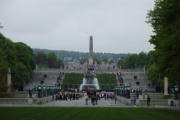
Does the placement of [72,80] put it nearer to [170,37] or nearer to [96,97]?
[96,97]

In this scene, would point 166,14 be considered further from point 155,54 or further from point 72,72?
point 72,72

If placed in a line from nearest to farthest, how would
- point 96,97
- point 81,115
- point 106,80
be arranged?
point 81,115 → point 96,97 → point 106,80

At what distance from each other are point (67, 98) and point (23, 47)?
4174 centimetres

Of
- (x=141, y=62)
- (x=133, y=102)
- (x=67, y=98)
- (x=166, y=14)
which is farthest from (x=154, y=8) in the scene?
(x=141, y=62)

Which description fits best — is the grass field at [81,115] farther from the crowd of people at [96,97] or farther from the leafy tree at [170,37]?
the crowd of people at [96,97]

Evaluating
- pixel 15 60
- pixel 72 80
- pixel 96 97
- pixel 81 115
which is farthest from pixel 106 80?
pixel 81 115

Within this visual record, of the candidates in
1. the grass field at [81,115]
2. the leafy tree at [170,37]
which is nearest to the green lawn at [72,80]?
the leafy tree at [170,37]

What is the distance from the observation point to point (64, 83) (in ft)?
317

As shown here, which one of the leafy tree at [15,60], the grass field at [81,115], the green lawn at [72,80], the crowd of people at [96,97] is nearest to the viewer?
the grass field at [81,115]

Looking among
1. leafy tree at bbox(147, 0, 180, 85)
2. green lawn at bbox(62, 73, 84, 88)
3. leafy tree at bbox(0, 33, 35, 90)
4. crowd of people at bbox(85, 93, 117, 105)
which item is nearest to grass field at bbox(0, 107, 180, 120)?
leafy tree at bbox(147, 0, 180, 85)

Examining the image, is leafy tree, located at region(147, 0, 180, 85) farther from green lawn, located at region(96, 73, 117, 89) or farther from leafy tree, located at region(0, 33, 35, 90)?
green lawn, located at region(96, 73, 117, 89)

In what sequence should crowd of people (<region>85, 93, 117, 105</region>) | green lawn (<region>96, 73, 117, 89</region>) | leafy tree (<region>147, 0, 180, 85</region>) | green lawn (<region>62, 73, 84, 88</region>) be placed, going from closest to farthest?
leafy tree (<region>147, 0, 180, 85</region>) < crowd of people (<region>85, 93, 117, 105</region>) < green lawn (<region>62, 73, 84, 88</region>) < green lawn (<region>96, 73, 117, 89</region>)

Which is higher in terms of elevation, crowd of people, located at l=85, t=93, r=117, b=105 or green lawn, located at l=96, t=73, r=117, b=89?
green lawn, located at l=96, t=73, r=117, b=89

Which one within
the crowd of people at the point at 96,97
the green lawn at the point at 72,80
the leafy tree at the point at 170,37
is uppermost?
the leafy tree at the point at 170,37
